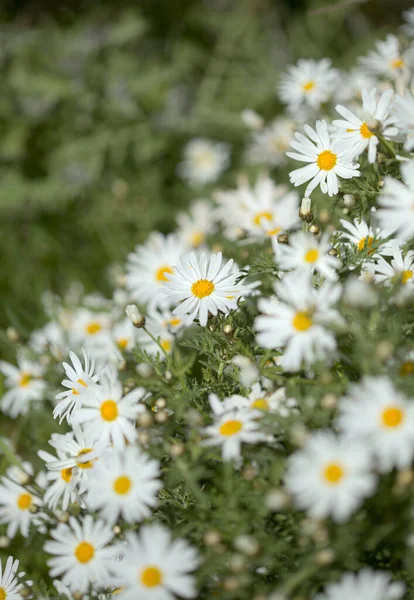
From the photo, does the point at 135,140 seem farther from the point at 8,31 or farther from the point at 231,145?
→ the point at 8,31

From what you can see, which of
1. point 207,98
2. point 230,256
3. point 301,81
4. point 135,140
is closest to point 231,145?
point 207,98

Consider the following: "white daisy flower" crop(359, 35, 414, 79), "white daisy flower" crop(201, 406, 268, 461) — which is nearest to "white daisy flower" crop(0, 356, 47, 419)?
"white daisy flower" crop(201, 406, 268, 461)

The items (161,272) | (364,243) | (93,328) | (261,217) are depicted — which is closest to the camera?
(364,243)

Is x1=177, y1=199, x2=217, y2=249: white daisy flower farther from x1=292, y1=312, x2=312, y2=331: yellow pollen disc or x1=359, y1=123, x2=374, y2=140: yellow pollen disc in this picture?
x1=292, y1=312, x2=312, y2=331: yellow pollen disc

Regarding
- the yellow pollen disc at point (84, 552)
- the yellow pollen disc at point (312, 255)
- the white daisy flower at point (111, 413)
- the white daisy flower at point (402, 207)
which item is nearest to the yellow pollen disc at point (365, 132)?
the white daisy flower at point (402, 207)

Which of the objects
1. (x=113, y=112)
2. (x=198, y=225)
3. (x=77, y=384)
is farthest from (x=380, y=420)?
(x=113, y=112)

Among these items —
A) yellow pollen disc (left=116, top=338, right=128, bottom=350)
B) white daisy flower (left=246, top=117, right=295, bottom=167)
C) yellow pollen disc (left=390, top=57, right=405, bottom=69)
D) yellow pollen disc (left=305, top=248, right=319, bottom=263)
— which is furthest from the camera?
white daisy flower (left=246, top=117, right=295, bottom=167)

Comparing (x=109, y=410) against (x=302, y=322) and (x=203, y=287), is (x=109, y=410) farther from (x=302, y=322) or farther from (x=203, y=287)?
(x=302, y=322)
